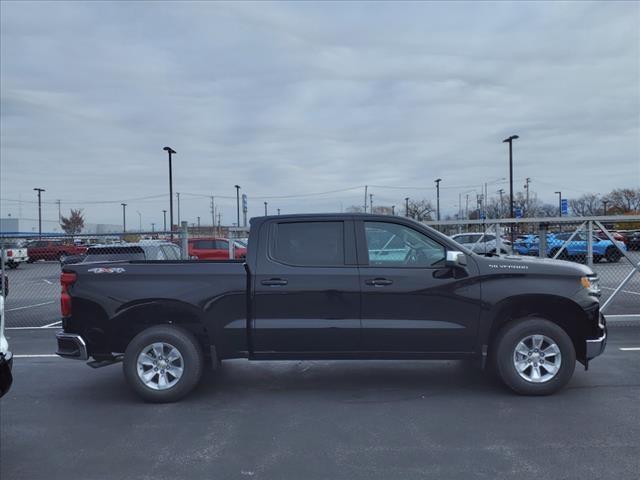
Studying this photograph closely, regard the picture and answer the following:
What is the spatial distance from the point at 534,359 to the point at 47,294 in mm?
12804

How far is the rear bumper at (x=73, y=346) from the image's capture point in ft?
19.5

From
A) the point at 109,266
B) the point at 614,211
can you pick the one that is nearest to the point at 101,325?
the point at 109,266

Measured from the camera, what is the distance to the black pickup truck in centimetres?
588

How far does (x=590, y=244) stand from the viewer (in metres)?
9.95

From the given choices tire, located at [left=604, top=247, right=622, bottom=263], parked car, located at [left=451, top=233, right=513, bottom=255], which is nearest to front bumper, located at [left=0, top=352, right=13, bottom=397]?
parked car, located at [left=451, top=233, right=513, bottom=255]

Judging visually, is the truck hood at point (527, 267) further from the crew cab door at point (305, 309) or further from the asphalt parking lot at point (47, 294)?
the asphalt parking lot at point (47, 294)

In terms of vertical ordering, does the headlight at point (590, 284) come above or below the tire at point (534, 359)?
above

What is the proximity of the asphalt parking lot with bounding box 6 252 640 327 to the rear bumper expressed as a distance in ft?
20.1

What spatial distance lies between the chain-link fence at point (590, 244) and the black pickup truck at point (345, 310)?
10.4 ft

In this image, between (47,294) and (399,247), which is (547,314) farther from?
(47,294)

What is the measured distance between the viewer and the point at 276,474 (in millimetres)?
4062

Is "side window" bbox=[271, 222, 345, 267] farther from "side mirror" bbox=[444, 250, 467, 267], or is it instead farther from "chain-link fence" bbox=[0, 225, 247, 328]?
"chain-link fence" bbox=[0, 225, 247, 328]

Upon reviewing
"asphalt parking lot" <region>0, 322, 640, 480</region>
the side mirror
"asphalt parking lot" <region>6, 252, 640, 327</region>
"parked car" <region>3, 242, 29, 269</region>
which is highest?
the side mirror

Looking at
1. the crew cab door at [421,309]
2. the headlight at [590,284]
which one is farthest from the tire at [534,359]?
the headlight at [590,284]
